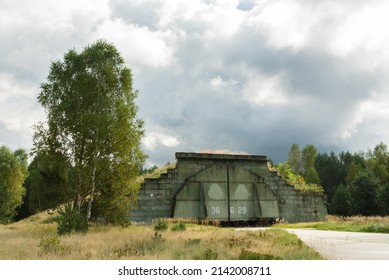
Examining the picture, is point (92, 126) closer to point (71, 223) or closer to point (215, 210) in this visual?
point (71, 223)

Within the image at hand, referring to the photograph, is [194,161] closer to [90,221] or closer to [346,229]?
[90,221]

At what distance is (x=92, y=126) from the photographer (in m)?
22.8

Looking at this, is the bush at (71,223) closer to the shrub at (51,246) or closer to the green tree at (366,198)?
the shrub at (51,246)

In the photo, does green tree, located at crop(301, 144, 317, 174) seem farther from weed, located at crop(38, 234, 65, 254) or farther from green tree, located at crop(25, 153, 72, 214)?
weed, located at crop(38, 234, 65, 254)

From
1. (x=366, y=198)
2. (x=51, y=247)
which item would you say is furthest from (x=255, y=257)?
(x=366, y=198)

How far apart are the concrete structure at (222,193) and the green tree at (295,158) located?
52562 mm

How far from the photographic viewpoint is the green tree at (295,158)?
90188 mm

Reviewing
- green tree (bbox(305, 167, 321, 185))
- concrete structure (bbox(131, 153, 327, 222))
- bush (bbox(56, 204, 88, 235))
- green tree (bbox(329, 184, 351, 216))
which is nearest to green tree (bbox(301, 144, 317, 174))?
green tree (bbox(305, 167, 321, 185))

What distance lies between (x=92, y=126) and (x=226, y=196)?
53.4ft

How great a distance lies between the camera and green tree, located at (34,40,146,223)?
23172 mm

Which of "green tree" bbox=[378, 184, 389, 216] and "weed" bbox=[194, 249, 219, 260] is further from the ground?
"green tree" bbox=[378, 184, 389, 216]

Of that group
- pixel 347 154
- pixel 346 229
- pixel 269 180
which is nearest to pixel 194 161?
pixel 269 180

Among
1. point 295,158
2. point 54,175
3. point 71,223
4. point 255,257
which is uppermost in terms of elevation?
point 295,158

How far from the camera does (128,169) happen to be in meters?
23.9
